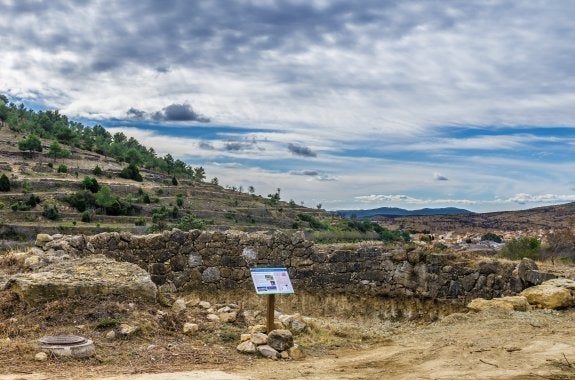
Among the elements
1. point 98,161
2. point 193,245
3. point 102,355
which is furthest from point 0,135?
point 102,355

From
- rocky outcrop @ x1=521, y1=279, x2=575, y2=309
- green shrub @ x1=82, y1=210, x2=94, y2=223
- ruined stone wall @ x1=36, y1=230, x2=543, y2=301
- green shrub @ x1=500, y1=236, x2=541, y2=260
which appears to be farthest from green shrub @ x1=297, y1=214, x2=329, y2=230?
rocky outcrop @ x1=521, y1=279, x2=575, y2=309

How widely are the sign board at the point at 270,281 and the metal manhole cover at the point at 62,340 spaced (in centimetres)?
264

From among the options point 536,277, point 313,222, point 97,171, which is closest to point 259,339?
point 536,277

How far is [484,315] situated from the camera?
35.8 feet

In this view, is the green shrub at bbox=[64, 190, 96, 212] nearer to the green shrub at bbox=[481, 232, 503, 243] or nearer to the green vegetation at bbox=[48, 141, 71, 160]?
the green vegetation at bbox=[48, 141, 71, 160]

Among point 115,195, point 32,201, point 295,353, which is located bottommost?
point 295,353

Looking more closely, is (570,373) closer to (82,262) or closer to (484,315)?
(484,315)

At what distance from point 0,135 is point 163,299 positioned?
351ft

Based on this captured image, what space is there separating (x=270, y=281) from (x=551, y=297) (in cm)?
592

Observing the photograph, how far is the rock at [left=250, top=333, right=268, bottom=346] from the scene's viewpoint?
28.5 feet

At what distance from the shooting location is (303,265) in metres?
15.7

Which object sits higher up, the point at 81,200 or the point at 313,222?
the point at 81,200

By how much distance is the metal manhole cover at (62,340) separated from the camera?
7.79 m

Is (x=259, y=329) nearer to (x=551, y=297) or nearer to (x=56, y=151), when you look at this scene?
(x=551, y=297)
